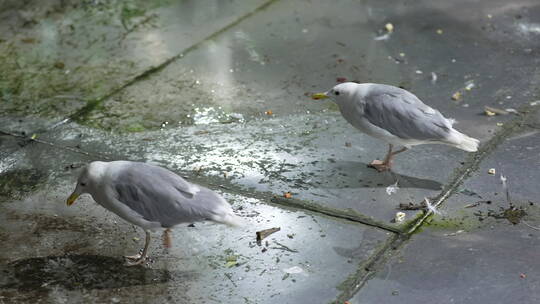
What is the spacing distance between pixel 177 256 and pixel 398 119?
171cm

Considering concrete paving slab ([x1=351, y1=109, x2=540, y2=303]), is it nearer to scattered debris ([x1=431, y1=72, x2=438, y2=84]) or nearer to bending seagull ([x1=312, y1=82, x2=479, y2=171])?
bending seagull ([x1=312, y1=82, x2=479, y2=171])

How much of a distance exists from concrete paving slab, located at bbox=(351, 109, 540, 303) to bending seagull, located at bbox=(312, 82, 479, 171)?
13.9 inches

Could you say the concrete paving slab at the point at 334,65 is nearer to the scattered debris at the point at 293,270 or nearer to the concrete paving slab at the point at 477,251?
the concrete paving slab at the point at 477,251

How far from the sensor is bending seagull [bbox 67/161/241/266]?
4.39m

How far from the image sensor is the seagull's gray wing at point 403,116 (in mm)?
5227

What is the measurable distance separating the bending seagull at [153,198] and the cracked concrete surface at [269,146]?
31cm

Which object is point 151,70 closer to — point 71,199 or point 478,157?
point 71,199

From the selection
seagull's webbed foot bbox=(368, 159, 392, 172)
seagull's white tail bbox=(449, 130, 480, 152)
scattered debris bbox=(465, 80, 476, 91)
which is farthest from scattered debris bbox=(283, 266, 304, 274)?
scattered debris bbox=(465, 80, 476, 91)

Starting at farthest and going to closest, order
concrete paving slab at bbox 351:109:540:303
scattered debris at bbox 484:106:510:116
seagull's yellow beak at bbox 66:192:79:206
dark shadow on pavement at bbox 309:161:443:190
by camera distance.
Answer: scattered debris at bbox 484:106:510:116 < dark shadow on pavement at bbox 309:161:443:190 < seagull's yellow beak at bbox 66:192:79:206 < concrete paving slab at bbox 351:109:540:303

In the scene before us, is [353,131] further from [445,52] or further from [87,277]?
[87,277]

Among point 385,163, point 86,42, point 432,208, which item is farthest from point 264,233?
point 86,42

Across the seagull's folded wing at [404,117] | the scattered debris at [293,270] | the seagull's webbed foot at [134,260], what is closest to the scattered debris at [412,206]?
the seagull's folded wing at [404,117]

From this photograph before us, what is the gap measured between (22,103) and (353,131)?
8.46ft

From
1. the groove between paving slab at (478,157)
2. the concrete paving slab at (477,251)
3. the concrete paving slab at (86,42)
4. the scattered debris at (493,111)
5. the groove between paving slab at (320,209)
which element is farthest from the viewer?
the concrete paving slab at (86,42)
